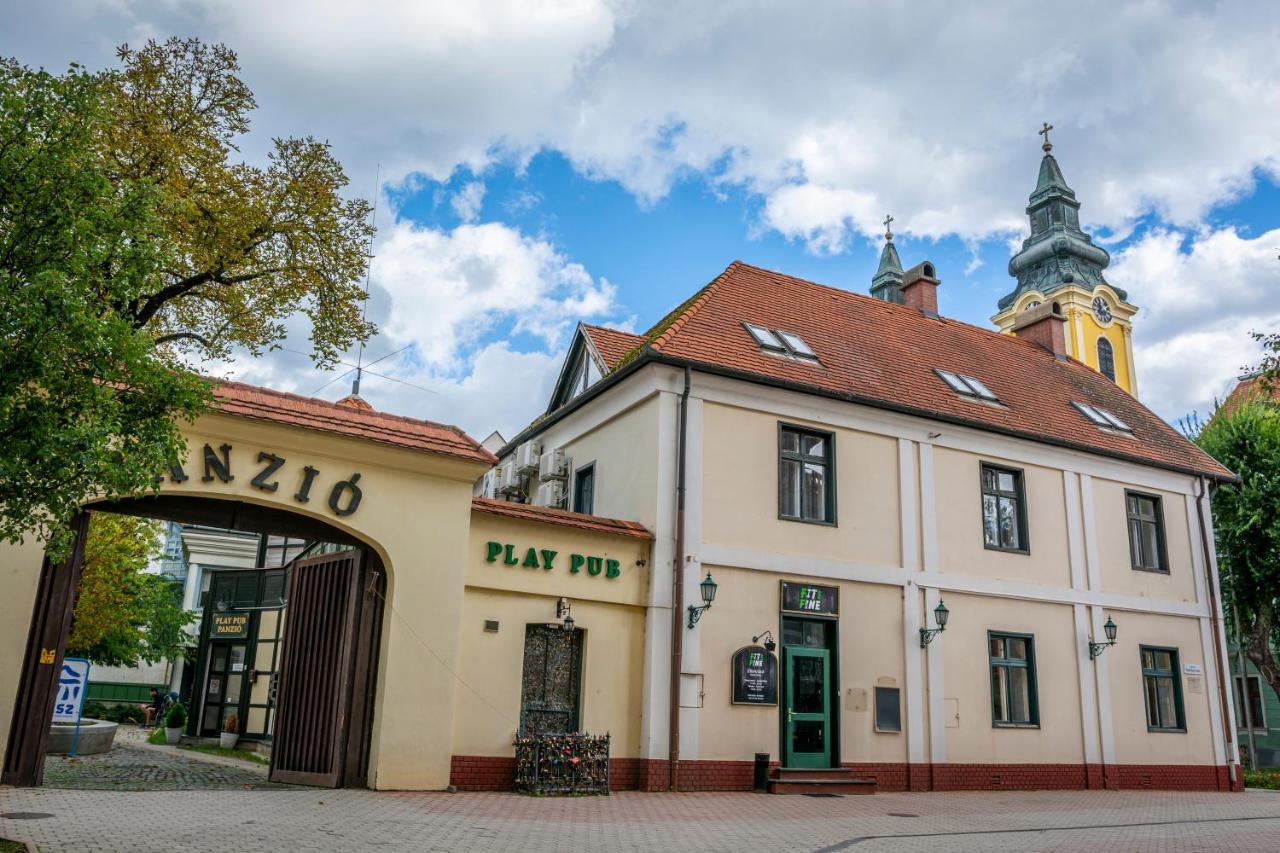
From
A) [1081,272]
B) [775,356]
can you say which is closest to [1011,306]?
[1081,272]

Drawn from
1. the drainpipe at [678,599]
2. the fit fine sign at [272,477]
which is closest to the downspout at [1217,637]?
the drainpipe at [678,599]

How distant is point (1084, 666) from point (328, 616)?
13.1m

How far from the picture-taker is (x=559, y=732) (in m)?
13.3

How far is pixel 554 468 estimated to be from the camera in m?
17.7

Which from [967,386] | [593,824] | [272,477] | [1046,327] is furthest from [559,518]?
[1046,327]

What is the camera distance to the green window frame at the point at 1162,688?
738 inches

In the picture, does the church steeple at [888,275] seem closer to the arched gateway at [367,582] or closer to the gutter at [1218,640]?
the gutter at [1218,640]

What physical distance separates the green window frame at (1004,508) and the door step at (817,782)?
16.7 feet

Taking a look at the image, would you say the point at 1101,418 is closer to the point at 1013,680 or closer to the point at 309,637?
the point at 1013,680

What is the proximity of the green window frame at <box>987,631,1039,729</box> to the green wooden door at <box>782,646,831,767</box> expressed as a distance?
138 inches

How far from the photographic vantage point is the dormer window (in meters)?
16.5

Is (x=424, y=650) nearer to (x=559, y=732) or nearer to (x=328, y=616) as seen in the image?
(x=328, y=616)

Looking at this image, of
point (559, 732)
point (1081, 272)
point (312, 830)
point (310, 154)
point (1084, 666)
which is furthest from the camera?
point (1081, 272)

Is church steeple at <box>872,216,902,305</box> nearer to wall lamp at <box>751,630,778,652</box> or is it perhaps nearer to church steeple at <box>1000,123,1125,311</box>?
church steeple at <box>1000,123,1125,311</box>
